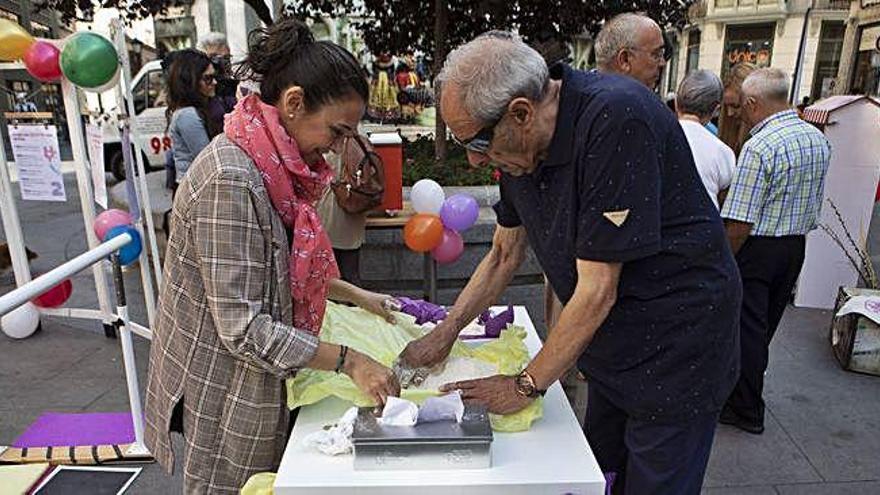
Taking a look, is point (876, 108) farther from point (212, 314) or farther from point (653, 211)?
point (212, 314)

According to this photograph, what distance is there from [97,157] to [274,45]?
233cm

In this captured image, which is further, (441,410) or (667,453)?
(667,453)

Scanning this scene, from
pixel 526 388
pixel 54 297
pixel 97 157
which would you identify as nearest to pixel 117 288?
pixel 97 157

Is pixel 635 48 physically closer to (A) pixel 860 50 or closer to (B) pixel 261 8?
(B) pixel 261 8

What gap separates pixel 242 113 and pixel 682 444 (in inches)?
48.6

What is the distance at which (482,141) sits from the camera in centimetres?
123

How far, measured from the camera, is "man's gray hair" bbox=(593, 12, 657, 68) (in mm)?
2533

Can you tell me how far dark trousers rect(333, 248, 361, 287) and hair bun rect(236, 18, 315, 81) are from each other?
6.95ft

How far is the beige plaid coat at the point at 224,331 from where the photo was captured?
1166 mm

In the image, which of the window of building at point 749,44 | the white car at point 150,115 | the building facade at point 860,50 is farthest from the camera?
the window of building at point 749,44

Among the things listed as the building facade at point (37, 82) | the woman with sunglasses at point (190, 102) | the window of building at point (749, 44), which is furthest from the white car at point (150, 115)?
the window of building at point (749, 44)

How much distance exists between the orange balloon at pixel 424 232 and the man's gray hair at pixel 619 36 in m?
1.20

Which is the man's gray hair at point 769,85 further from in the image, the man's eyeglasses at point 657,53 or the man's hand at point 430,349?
the man's hand at point 430,349

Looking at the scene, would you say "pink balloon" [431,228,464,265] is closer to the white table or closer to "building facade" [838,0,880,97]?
the white table
